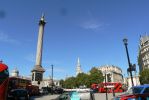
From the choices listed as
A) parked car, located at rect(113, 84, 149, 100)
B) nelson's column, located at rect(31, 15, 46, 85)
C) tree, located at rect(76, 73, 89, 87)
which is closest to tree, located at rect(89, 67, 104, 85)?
tree, located at rect(76, 73, 89, 87)

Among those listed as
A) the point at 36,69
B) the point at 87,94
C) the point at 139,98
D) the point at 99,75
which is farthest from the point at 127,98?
the point at 99,75

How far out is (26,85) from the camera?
153 ft

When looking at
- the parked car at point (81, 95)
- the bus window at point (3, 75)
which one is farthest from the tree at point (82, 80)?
the bus window at point (3, 75)

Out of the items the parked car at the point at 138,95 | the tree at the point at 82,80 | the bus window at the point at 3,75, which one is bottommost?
the parked car at the point at 138,95

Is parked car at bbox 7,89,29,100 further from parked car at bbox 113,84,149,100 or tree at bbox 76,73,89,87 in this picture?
tree at bbox 76,73,89,87

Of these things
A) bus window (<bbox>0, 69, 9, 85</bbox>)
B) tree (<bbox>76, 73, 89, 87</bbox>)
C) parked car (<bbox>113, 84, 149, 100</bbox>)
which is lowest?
parked car (<bbox>113, 84, 149, 100</bbox>)

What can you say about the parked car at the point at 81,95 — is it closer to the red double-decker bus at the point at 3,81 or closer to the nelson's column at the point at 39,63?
the red double-decker bus at the point at 3,81

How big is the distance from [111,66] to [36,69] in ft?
424

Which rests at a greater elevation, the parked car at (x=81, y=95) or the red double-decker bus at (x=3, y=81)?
the red double-decker bus at (x=3, y=81)

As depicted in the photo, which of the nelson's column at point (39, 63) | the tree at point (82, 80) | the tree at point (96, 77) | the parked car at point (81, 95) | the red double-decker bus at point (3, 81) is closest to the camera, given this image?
the red double-decker bus at point (3, 81)

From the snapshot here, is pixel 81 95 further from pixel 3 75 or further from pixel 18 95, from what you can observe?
pixel 18 95

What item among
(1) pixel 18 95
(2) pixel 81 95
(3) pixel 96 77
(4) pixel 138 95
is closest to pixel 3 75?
(2) pixel 81 95

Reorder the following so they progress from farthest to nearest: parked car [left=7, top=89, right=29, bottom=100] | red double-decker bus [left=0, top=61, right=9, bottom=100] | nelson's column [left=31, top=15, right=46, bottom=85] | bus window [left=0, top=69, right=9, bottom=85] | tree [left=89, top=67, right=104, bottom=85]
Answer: tree [left=89, top=67, right=104, bottom=85], nelson's column [left=31, top=15, right=46, bottom=85], parked car [left=7, top=89, right=29, bottom=100], bus window [left=0, top=69, right=9, bottom=85], red double-decker bus [left=0, top=61, right=9, bottom=100]

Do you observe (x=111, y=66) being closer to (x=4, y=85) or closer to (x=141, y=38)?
(x=141, y=38)
